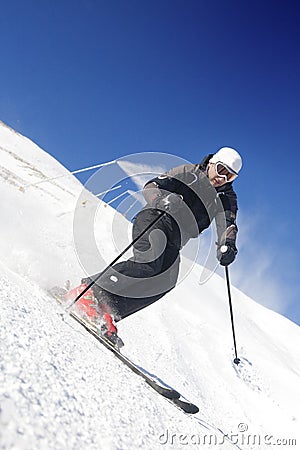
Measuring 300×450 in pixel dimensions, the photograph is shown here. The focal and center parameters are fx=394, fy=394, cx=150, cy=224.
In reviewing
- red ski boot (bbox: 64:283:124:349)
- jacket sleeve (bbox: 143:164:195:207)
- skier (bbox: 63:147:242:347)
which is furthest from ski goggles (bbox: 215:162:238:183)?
red ski boot (bbox: 64:283:124:349)

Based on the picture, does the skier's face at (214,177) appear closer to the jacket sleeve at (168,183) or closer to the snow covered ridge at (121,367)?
the jacket sleeve at (168,183)

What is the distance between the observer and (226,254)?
189 inches

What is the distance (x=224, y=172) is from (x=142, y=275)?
1639mm

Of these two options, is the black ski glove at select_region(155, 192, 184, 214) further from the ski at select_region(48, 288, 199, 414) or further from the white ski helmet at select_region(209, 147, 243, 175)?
the ski at select_region(48, 288, 199, 414)

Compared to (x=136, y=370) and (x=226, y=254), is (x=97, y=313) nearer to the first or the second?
(x=136, y=370)

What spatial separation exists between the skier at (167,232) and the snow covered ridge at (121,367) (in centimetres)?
56

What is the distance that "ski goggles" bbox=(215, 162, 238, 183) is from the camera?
4.85 meters

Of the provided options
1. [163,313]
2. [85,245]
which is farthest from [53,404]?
[85,245]

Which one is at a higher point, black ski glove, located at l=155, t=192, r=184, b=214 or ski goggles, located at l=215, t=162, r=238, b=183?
ski goggles, located at l=215, t=162, r=238, b=183

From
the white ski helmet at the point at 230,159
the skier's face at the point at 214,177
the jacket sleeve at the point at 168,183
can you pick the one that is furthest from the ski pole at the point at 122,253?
the white ski helmet at the point at 230,159

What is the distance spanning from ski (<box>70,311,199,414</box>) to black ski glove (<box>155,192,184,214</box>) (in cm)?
165

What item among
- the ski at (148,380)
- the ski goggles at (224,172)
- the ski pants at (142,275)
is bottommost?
the ski at (148,380)

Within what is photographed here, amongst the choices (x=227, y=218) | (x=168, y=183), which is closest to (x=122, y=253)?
(x=168, y=183)

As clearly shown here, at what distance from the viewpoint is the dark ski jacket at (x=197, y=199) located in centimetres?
490
